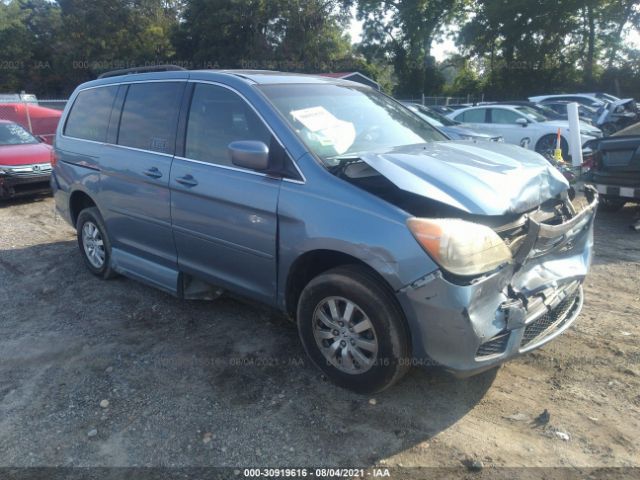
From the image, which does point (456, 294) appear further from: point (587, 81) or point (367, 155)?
point (587, 81)

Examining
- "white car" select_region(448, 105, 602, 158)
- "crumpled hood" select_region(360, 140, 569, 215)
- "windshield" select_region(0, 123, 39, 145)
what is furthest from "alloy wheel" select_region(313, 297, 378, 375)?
"white car" select_region(448, 105, 602, 158)

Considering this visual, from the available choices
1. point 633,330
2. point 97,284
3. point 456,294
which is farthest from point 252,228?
point 633,330

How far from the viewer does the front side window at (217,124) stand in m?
3.49

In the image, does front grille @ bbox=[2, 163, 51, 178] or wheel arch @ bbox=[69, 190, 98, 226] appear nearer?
wheel arch @ bbox=[69, 190, 98, 226]

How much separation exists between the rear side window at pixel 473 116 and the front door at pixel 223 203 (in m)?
11.4

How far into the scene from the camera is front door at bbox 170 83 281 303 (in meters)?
3.36

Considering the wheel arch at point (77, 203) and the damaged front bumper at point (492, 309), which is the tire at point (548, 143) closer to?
the damaged front bumper at point (492, 309)

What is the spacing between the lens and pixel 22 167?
901 cm

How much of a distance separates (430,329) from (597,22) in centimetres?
3828

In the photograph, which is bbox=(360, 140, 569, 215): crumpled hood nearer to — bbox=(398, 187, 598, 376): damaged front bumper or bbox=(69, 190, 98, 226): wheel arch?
bbox=(398, 187, 598, 376): damaged front bumper

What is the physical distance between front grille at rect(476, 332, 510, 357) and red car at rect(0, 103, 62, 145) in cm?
1390

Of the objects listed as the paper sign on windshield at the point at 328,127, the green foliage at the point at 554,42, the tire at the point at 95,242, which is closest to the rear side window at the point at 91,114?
the tire at the point at 95,242

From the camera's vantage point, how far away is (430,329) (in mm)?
2691

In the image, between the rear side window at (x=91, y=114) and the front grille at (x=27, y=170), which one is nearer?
the rear side window at (x=91, y=114)
